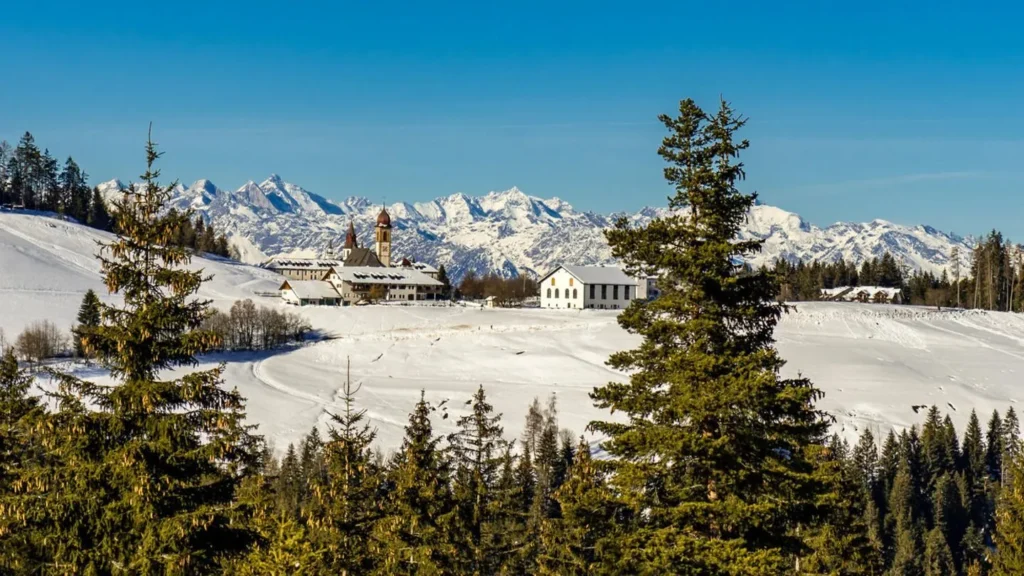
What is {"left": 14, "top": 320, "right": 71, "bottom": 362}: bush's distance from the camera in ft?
331

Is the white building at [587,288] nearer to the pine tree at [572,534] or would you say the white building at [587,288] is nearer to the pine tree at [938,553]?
the pine tree at [938,553]

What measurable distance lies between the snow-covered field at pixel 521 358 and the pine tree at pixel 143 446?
58.7 metres

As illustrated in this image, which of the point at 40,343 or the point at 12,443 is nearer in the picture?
the point at 12,443

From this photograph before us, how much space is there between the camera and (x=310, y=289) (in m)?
164

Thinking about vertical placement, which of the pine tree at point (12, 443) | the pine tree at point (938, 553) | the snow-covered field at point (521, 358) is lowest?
the pine tree at point (938, 553)

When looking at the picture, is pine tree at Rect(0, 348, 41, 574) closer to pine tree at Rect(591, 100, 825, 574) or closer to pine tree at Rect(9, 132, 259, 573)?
pine tree at Rect(9, 132, 259, 573)

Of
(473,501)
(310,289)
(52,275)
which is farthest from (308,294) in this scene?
(473,501)

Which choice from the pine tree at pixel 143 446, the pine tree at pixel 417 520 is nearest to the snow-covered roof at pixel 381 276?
the pine tree at pixel 417 520

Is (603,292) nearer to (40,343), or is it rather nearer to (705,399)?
(40,343)

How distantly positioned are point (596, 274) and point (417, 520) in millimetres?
135978

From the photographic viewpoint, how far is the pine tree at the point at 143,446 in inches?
489

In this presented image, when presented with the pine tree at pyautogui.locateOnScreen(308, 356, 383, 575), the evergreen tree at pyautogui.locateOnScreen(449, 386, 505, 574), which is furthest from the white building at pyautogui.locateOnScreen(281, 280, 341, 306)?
the pine tree at pyautogui.locateOnScreen(308, 356, 383, 575)

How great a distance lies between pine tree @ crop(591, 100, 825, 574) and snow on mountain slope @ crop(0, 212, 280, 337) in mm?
118582

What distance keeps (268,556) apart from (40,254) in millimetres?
171349
